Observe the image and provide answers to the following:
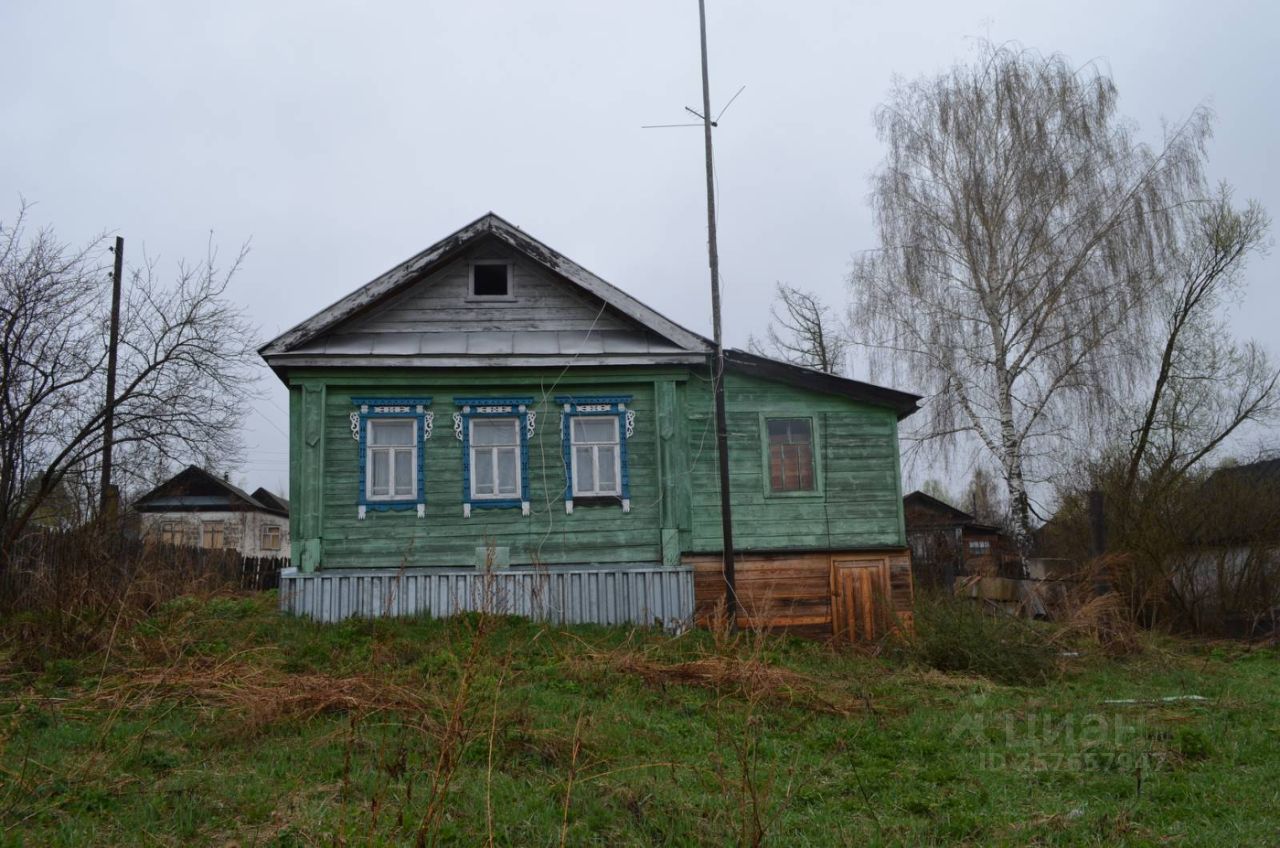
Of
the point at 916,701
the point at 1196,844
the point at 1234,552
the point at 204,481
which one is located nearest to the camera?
the point at 1196,844

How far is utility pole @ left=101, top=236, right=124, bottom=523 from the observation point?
48.4 ft

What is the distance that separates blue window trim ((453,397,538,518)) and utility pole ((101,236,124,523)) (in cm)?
460

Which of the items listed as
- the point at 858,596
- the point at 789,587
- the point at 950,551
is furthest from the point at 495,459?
the point at 950,551

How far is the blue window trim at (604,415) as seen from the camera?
47.4 feet

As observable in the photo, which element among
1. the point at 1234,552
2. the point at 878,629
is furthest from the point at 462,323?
the point at 1234,552

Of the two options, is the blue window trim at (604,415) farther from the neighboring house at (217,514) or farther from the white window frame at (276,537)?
the white window frame at (276,537)

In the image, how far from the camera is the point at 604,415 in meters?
14.7

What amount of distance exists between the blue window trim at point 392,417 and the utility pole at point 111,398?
3262 mm

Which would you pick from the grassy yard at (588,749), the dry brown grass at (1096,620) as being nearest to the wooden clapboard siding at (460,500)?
the grassy yard at (588,749)

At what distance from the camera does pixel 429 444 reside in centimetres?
1431

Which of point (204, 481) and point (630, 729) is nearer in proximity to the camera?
point (630, 729)

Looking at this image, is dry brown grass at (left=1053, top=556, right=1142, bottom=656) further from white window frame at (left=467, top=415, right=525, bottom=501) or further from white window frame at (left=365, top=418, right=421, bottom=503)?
white window frame at (left=365, top=418, right=421, bottom=503)

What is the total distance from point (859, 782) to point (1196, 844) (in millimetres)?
1908

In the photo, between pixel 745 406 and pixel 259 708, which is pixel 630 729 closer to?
pixel 259 708
